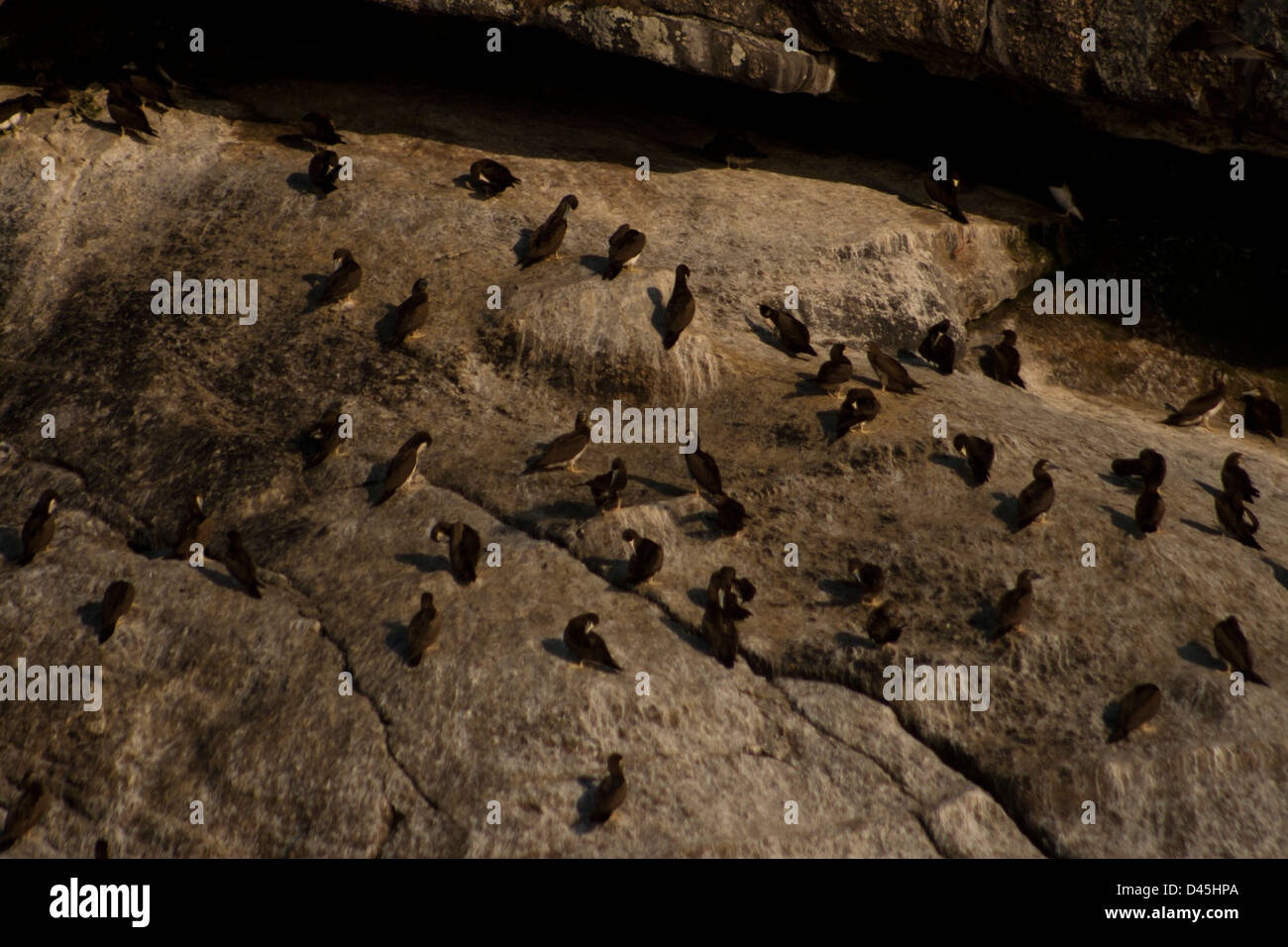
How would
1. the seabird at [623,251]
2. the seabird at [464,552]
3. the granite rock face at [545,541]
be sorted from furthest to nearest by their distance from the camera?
the seabird at [623,251] → the seabird at [464,552] → the granite rock face at [545,541]

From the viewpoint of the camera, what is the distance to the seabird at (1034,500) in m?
17.9

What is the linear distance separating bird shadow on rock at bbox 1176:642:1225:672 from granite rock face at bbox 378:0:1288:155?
10.8 metres

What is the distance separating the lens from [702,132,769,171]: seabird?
25972 mm

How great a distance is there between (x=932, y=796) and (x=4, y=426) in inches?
630

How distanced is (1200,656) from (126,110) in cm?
2106

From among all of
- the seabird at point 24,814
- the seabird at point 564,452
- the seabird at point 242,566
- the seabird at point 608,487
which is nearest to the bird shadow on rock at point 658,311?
the seabird at point 564,452

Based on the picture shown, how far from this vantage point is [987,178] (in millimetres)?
28469

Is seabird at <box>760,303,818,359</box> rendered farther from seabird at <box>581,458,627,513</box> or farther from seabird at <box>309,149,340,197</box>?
seabird at <box>309,149,340,197</box>

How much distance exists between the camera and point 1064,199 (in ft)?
89.5

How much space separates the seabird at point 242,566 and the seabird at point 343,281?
568 cm

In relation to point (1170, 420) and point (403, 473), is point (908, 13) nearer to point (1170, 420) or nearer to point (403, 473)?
point (1170, 420)

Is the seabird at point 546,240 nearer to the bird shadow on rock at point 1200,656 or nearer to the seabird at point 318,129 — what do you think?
the seabird at point 318,129

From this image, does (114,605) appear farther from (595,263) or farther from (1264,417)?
(1264,417)

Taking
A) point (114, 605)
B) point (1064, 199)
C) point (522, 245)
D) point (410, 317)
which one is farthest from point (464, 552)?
point (1064, 199)
